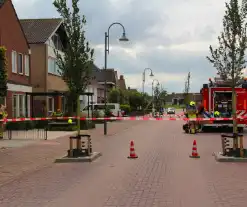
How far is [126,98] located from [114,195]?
7074cm

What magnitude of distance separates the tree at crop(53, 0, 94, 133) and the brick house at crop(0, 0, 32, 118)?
12822 millimetres

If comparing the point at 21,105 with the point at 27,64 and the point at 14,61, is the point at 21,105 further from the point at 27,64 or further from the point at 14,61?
the point at 27,64

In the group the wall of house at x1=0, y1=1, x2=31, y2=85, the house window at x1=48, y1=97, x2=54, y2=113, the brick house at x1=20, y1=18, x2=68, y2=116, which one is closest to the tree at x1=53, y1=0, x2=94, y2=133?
the wall of house at x1=0, y1=1, x2=31, y2=85

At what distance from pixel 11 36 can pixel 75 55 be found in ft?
52.5

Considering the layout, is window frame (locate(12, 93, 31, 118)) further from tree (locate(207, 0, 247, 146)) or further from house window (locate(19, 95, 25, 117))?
tree (locate(207, 0, 247, 146))

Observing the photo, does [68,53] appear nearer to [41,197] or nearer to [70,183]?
[70,183]

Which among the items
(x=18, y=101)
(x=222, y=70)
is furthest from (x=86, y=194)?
(x=18, y=101)

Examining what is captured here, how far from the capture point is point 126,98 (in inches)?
3110

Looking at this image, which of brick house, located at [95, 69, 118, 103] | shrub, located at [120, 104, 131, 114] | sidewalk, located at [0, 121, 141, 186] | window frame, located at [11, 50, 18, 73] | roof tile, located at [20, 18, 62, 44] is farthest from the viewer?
brick house, located at [95, 69, 118, 103]

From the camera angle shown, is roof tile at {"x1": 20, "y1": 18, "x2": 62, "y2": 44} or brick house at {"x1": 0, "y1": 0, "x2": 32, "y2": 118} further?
Answer: roof tile at {"x1": 20, "y1": 18, "x2": 62, "y2": 44}

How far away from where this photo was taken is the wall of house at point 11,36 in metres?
29.6

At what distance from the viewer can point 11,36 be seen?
31.0 meters

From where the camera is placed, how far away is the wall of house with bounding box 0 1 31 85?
29.6 meters

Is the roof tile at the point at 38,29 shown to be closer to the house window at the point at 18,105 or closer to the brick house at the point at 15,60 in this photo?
the brick house at the point at 15,60
